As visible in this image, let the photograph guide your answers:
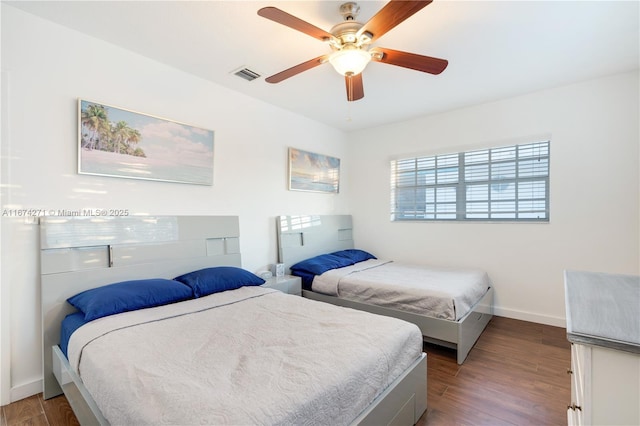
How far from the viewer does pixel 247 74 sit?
9.41 feet

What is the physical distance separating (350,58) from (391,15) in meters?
0.38

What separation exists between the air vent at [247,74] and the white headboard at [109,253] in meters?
1.42

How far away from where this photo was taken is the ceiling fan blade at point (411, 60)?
1.89 meters

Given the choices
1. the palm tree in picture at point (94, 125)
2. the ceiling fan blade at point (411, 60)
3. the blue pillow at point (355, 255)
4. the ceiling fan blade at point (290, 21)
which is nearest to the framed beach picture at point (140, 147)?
the palm tree in picture at point (94, 125)

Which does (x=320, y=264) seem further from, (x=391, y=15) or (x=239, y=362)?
(x=391, y=15)

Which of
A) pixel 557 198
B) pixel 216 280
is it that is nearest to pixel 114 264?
pixel 216 280

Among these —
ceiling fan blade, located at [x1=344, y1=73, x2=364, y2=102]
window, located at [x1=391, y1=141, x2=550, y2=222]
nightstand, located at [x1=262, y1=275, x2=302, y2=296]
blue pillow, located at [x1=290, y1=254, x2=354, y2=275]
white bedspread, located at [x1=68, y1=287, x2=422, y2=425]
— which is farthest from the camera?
blue pillow, located at [x1=290, y1=254, x2=354, y2=275]

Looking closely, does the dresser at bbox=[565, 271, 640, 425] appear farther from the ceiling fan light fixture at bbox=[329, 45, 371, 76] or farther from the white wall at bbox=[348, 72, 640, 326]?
the white wall at bbox=[348, 72, 640, 326]

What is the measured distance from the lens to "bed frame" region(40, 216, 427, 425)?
1.57 meters

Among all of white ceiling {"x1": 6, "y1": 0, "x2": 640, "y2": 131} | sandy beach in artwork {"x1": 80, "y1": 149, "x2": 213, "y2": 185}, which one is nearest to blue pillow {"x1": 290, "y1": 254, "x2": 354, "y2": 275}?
sandy beach in artwork {"x1": 80, "y1": 149, "x2": 213, "y2": 185}

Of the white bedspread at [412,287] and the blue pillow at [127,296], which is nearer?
the blue pillow at [127,296]

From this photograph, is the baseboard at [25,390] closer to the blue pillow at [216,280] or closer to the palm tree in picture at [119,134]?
the blue pillow at [216,280]

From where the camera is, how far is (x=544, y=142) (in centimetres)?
329

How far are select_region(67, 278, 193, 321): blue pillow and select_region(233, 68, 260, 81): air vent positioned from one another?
77.9 inches
